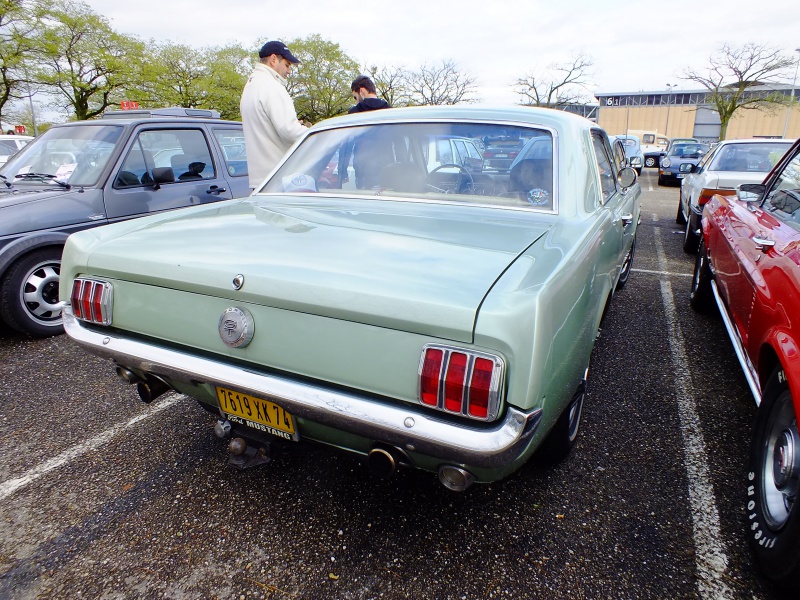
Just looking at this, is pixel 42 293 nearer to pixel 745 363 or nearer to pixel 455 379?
pixel 455 379

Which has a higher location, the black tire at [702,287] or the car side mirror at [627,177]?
the car side mirror at [627,177]

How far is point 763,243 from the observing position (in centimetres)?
239

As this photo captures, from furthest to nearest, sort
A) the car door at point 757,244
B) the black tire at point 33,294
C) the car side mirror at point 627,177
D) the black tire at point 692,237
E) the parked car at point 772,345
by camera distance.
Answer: the black tire at point 692,237
the black tire at point 33,294
the car side mirror at point 627,177
the car door at point 757,244
the parked car at point 772,345

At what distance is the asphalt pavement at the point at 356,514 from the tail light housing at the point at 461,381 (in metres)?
0.77

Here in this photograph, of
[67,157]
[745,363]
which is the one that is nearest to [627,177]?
[745,363]

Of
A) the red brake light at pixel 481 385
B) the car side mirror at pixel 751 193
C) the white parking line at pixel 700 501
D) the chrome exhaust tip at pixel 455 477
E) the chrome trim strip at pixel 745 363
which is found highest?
the car side mirror at pixel 751 193

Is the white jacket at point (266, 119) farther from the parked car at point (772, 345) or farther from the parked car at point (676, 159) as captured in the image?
the parked car at point (676, 159)

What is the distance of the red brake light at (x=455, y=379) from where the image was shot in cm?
138

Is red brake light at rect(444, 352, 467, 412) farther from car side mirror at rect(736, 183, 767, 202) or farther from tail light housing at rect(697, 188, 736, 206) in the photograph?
tail light housing at rect(697, 188, 736, 206)

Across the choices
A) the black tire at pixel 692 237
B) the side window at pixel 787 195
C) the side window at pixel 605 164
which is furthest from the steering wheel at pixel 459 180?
the black tire at pixel 692 237

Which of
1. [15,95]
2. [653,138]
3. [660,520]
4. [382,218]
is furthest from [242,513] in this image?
[653,138]

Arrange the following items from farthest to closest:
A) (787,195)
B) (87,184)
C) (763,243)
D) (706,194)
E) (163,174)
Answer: (706,194)
(163,174)
(87,184)
(787,195)
(763,243)

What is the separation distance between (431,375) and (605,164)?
268 centimetres

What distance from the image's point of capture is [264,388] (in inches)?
64.8
